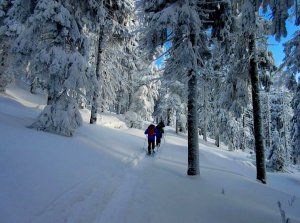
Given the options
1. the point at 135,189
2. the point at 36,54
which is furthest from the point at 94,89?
the point at 135,189

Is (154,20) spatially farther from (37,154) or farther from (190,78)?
(37,154)

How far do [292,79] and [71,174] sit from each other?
659cm

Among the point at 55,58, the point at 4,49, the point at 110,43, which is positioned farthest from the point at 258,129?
the point at 4,49

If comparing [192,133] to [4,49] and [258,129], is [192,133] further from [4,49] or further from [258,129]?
[4,49]

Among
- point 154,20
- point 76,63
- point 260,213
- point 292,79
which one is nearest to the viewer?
point 260,213

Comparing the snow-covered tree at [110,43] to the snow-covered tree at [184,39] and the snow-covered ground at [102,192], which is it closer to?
the snow-covered tree at [184,39]

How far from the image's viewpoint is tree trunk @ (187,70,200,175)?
30.7ft

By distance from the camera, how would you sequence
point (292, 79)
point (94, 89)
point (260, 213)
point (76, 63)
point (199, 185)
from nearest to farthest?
point (260, 213)
point (292, 79)
point (199, 185)
point (76, 63)
point (94, 89)

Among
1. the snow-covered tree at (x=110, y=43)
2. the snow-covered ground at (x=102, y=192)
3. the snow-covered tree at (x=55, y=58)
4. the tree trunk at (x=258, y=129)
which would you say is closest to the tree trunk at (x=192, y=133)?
the snow-covered ground at (x=102, y=192)

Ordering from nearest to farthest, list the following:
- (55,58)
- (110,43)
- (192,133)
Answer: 1. (192,133)
2. (55,58)
3. (110,43)

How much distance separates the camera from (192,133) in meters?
9.49

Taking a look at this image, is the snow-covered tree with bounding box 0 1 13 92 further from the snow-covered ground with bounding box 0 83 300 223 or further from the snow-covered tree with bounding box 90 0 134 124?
the snow-covered ground with bounding box 0 83 300 223

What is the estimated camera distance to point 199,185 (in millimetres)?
7855

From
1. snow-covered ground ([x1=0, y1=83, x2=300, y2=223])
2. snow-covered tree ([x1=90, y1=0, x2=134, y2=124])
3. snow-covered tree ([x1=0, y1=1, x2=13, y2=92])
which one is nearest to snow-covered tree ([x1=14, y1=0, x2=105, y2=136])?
snow-covered ground ([x1=0, y1=83, x2=300, y2=223])
